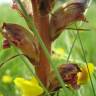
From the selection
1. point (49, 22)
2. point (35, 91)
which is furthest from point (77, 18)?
point (35, 91)

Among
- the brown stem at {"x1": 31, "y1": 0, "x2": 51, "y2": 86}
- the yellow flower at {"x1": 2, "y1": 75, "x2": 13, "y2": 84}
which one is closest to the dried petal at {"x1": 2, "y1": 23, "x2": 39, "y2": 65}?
the brown stem at {"x1": 31, "y1": 0, "x2": 51, "y2": 86}

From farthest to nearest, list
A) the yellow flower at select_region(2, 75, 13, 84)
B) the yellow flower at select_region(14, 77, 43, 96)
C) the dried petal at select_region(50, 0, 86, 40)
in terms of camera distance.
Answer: the yellow flower at select_region(2, 75, 13, 84)
the dried petal at select_region(50, 0, 86, 40)
the yellow flower at select_region(14, 77, 43, 96)

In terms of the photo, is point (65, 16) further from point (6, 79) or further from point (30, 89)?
point (6, 79)

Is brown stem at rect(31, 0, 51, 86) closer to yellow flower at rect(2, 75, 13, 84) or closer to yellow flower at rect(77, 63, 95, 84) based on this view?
yellow flower at rect(77, 63, 95, 84)

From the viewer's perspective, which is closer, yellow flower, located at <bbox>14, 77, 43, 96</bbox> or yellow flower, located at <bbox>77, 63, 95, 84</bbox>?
yellow flower, located at <bbox>14, 77, 43, 96</bbox>

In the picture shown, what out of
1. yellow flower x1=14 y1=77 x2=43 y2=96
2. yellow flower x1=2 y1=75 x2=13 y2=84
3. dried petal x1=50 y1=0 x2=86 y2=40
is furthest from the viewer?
yellow flower x1=2 y1=75 x2=13 y2=84

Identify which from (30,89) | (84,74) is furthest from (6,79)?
(30,89)

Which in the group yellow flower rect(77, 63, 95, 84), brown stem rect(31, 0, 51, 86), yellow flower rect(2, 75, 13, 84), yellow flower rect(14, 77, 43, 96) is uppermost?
brown stem rect(31, 0, 51, 86)

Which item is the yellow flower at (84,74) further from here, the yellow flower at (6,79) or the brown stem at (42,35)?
the yellow flower at (6,79)

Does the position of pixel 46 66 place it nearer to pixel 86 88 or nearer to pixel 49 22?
pixel 49 22

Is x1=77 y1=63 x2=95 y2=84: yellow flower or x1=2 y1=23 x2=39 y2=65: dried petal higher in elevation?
x1=2 y1=23 x2=39 y2=65: dried petal
